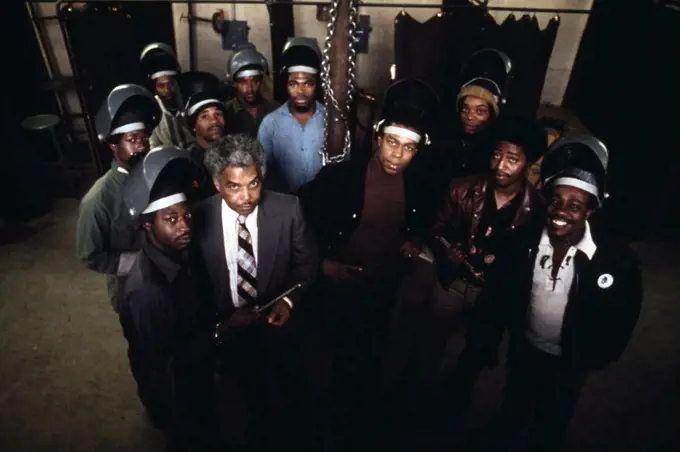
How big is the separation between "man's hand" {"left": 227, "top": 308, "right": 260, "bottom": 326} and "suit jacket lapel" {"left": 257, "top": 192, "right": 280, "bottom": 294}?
28cm

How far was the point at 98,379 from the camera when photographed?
437cm

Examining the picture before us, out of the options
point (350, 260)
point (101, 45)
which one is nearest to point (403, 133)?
point (350, 260)

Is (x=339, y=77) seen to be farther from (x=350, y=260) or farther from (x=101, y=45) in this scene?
(x=101, y=45)

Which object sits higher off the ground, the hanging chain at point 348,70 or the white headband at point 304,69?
the hanging chain at point 348,70

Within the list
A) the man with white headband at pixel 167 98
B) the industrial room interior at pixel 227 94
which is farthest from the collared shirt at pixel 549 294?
the man with white headband at pixel 167 98

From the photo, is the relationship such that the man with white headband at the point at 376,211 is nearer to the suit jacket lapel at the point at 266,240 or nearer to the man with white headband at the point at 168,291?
the suit jacket lapel at the point at 266,240

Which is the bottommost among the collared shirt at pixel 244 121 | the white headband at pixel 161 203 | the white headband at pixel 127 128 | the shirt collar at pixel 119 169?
the collared shirt at pixel 244 121

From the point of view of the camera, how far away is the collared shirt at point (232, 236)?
320 centimetres

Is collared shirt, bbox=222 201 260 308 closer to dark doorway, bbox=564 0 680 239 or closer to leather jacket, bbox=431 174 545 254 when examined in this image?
leather jacket, bbox=431 174 545 254

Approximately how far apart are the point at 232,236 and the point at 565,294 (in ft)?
7.64

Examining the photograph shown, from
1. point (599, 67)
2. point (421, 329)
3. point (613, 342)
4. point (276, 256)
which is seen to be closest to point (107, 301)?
point (276, 256)

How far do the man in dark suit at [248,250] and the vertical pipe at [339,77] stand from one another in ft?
1.73

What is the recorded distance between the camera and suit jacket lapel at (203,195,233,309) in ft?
10.4

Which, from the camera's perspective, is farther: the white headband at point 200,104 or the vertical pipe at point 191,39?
the vertical pipe at point 191,39
